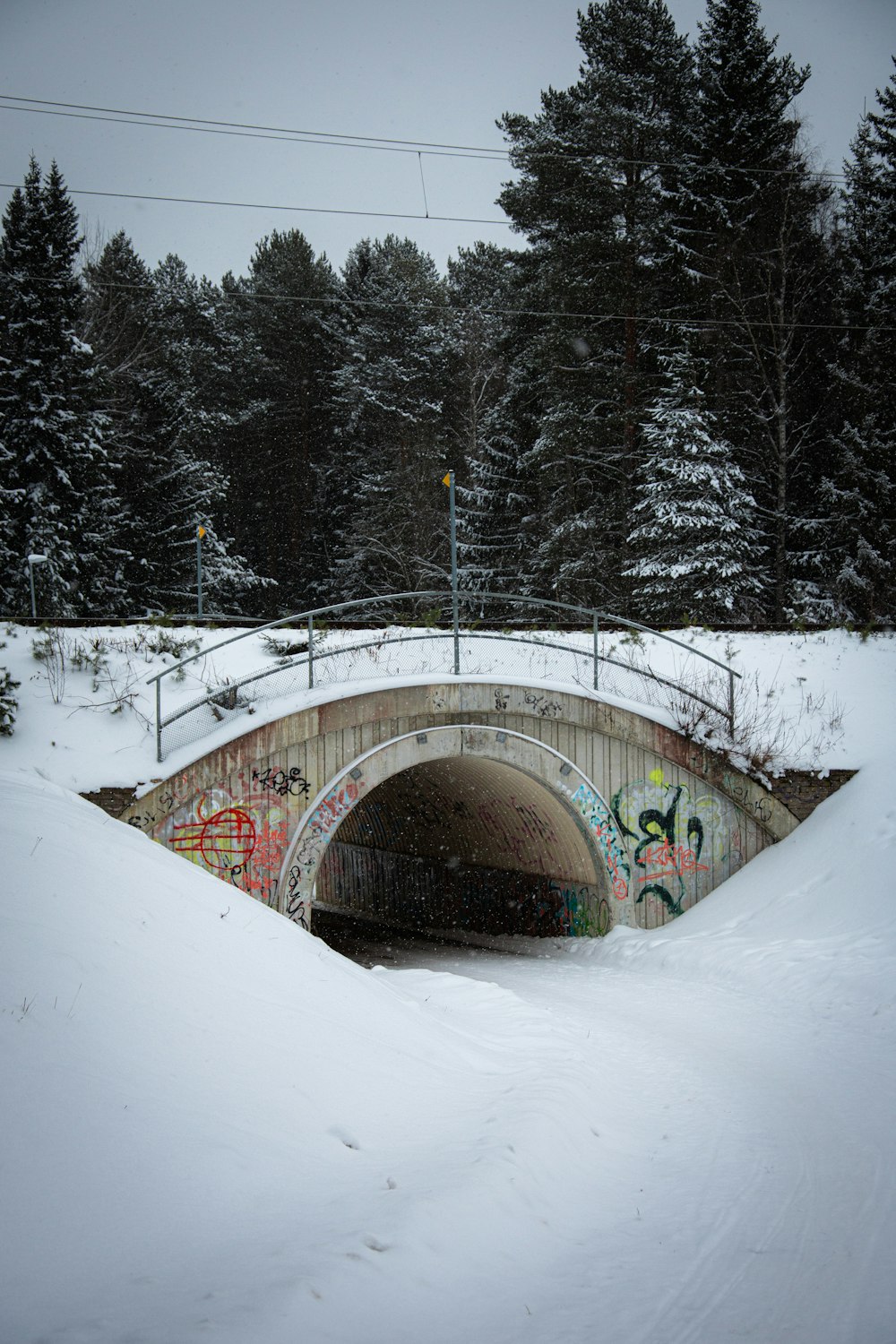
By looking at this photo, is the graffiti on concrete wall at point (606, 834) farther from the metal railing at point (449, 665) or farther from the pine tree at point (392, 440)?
the pine tree at point (392, 440)

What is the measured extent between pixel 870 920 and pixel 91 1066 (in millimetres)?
8465

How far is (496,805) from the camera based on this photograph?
49.6 ft

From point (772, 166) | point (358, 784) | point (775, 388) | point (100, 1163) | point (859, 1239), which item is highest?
point (772, 166)

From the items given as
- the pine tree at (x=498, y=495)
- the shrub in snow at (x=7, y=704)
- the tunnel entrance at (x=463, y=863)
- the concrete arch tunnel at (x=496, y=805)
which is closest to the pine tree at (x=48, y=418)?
the tunnel entrance at (x=463, y=863)

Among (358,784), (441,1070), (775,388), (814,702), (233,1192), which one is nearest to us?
(233,1192)

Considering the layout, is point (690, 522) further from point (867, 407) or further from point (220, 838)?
point (220, 838)

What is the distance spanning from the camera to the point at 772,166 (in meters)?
25.2

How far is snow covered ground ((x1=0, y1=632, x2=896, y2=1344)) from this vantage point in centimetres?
345

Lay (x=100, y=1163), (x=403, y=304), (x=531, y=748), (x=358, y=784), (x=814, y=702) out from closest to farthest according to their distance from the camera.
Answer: (x=100, y=1163), (x=358, y=784), (x=531, y=748), (x=814, y=702), (x=403, y=304)

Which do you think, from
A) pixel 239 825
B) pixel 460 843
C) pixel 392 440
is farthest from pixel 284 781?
pixel 392 440

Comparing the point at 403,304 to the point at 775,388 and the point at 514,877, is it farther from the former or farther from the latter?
the point at 514,877

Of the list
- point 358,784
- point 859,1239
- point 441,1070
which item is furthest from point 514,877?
point 859,1239

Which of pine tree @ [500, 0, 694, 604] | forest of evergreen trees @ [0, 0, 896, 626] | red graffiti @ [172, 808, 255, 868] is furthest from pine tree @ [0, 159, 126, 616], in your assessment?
red graffiti @ [172, 808, 255, 868]

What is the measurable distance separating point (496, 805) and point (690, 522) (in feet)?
31.8
